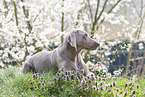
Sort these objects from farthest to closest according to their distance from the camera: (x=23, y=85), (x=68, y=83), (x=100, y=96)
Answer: (x=23, y=85)
(x=68, y=83)
(x=100, y=96)

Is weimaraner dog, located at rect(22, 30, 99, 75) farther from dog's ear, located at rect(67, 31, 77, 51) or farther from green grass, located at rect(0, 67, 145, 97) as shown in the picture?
green grass, located at rect(0, 67, 145, 97)

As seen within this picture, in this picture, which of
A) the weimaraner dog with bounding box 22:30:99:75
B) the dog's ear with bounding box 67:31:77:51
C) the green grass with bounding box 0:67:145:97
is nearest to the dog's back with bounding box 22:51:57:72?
the weimaraner dog with bounding box 22:30:99:75

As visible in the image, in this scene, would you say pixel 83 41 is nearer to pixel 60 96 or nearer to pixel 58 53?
pixel 58 53

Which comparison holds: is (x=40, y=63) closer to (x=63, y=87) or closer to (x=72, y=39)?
(x=72, y=39)

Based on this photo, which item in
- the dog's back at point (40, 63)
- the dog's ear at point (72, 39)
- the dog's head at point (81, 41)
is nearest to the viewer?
the dog's ear at point (72, 39)

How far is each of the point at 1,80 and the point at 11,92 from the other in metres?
1.07

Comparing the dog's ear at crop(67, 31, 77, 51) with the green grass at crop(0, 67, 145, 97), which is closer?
the green grass at crop(0, 67, 145, 97)

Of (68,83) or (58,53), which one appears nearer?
(68,83)

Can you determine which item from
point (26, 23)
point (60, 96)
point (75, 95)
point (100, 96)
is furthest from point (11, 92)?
point (26, 23)

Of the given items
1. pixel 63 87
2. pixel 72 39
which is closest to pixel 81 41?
pixel 72 39

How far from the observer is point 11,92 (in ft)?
13.2

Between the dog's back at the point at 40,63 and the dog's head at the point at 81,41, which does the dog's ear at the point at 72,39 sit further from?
the dog's back at the point at 40,63

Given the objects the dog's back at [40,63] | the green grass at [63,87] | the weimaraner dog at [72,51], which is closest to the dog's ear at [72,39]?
the weimaraner dog at [72,51]

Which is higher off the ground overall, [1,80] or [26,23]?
[26,23]
